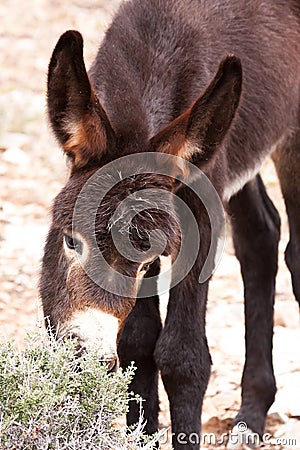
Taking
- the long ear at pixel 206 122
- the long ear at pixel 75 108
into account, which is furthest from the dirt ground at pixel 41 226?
the long ear at pixel 206 122

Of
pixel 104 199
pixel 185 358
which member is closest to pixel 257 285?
pixel 185 358

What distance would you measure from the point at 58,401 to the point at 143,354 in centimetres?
126

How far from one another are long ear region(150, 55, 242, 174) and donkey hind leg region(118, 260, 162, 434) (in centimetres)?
92

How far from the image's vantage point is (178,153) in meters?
3.90

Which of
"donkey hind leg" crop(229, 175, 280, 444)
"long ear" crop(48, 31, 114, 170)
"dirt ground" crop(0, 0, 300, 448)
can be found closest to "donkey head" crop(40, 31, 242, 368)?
"long ear" crop(48, 31, 114, 170)

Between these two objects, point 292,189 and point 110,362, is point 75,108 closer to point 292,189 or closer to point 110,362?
point 110,362

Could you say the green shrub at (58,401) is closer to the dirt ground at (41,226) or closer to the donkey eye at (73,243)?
the donkey eye at (73,243)

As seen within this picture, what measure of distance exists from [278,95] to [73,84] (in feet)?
5.02

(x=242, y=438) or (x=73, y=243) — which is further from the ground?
(x=73, y=243)

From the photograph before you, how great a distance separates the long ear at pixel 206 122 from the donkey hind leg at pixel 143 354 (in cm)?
92

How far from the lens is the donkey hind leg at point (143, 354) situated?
4707 mm

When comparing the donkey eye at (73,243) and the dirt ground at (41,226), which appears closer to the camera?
the donkey eye at (73,243)

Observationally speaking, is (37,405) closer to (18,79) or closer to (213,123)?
(213,123)

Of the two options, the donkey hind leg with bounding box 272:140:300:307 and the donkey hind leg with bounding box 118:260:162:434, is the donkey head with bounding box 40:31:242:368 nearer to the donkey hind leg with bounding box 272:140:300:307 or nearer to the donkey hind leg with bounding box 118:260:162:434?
the donkey hind leg with bounding box 118:260:162:434
